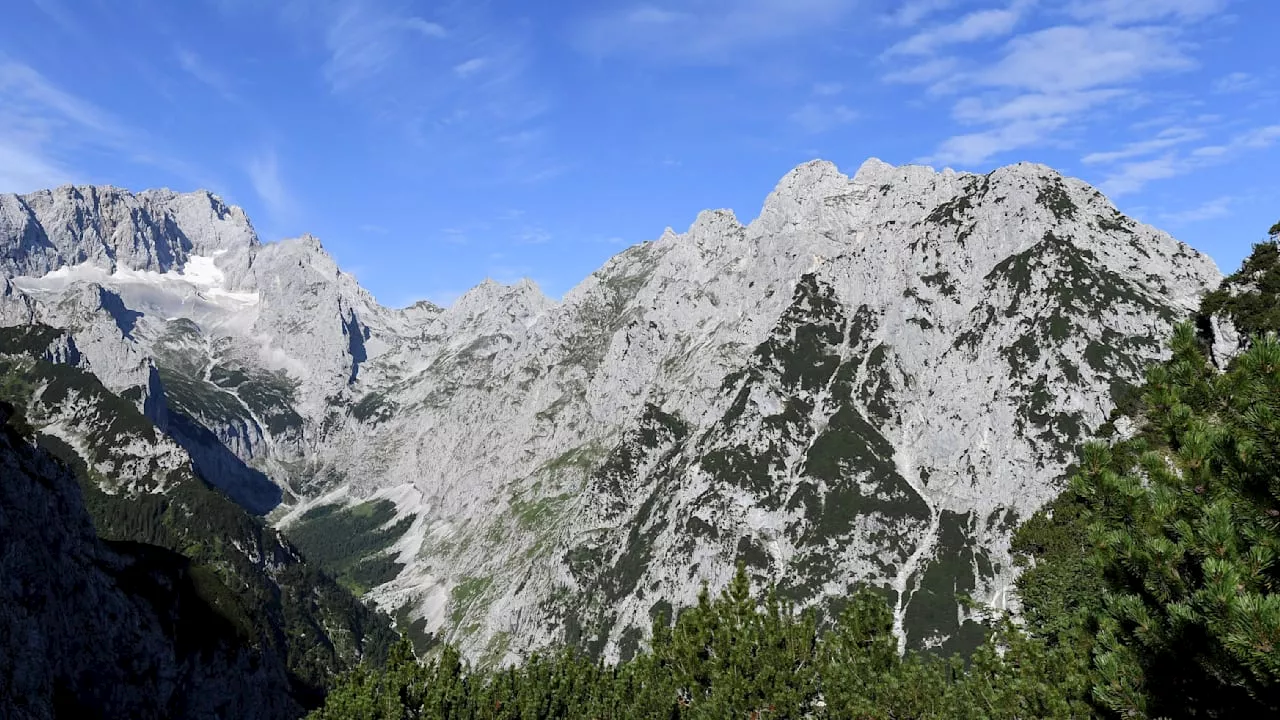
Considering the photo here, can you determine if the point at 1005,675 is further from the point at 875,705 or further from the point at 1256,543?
the point at 1256,543

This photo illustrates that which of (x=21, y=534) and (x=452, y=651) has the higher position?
(x=21, y=534)

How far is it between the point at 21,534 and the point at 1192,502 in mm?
128190

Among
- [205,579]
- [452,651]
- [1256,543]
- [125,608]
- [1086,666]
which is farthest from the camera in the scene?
[205,579]

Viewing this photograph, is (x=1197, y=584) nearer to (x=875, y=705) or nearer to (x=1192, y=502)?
(x=1192, y=502)

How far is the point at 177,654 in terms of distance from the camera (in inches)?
5044

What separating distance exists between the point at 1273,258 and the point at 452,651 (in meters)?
100

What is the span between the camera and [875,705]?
1056 inches

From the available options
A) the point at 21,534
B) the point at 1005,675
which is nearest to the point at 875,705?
the point at 1005,675

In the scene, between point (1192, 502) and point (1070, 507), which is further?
point (1070, 507)

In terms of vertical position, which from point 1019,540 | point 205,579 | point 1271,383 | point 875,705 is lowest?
point 875,705

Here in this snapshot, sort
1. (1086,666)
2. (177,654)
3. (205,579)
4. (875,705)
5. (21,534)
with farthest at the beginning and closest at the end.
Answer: (205,579), (177,654), (21,534), (875,705), (1086,666)

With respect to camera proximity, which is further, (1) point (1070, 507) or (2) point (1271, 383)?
(1) point (1070, 507)

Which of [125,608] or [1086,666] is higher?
[125,608]

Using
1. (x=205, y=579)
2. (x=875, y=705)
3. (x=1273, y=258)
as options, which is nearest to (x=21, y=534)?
(x=205, y=579)
